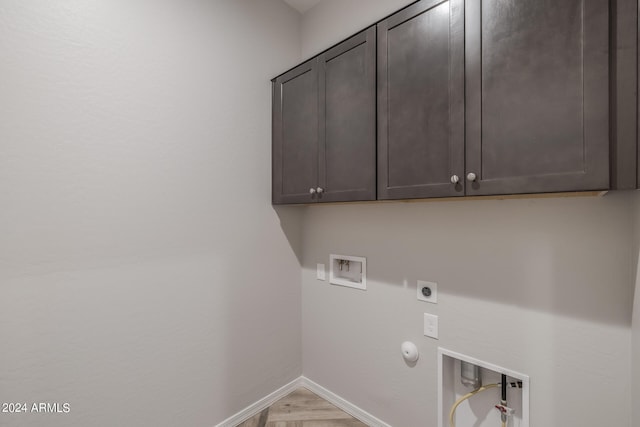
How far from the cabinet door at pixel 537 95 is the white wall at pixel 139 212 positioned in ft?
4.21

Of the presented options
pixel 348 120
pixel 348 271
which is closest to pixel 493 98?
pixel 348 120

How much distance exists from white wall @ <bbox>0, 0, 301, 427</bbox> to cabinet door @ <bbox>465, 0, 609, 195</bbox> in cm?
128

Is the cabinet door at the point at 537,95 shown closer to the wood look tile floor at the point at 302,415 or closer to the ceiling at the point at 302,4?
the ceiling at the point at 302,4

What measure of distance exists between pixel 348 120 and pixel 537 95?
783mm

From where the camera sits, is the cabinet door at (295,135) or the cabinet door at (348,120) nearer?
the cabinet door at (348,120)

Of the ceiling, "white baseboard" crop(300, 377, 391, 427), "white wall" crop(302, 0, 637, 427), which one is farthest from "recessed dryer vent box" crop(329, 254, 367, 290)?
the ceiling

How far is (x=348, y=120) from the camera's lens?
4.88 ft

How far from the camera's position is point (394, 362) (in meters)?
1.65

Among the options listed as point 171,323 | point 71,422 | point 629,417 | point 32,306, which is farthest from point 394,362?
point 32,306

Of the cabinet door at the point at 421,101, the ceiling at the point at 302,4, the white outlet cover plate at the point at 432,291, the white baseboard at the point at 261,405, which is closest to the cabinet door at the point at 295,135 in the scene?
the cabinet door at the point at 421,101

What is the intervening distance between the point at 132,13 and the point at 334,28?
1.18m

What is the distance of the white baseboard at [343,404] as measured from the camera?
68.4 inches

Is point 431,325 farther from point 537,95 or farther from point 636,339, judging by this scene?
point 537,95

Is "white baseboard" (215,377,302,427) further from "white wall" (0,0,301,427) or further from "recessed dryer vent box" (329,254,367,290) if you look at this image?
"recessed dryer vent box" (329,254,367,290)
